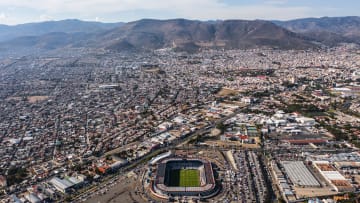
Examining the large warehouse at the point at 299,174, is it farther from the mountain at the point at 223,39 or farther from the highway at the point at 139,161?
the mountain at the point at 223,39

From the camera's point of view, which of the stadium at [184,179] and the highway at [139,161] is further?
the highway at [139,161]

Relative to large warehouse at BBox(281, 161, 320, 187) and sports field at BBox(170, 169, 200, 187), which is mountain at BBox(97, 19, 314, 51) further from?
sports field at BBox(170, 169, 200, 187)

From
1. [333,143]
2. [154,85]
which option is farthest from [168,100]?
[333,143]

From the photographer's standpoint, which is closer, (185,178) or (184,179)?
(184,179)

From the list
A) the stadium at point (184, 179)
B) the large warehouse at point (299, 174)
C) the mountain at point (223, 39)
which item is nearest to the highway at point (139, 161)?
the stadium at point (184, 179)

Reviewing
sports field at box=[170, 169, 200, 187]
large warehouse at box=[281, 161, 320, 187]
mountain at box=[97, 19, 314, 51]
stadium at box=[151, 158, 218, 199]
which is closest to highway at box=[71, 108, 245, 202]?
stadium at box=[151, 158, 218, 199]

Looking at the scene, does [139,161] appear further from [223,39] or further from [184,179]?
[223,39]

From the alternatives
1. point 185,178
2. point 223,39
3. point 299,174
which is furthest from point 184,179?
point 223,39
